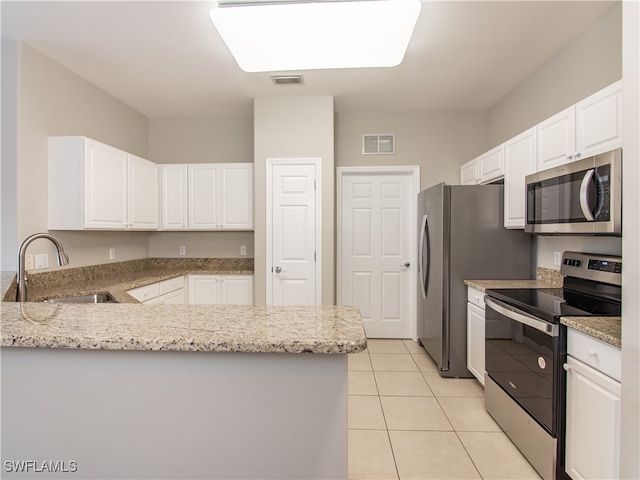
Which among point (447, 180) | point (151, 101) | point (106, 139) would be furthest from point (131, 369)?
point (447, 180)

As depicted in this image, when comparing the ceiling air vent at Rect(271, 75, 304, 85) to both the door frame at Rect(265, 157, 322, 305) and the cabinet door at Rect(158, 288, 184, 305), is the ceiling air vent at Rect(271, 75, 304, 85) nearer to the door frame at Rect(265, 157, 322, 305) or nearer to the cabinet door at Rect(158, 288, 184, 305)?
the door frame at Rect(265, 157, 322, 305)

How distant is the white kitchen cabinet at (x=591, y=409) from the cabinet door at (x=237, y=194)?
3150 mm

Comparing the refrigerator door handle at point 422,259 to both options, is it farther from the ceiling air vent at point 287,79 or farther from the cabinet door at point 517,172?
the ceiling air vent at point 287,79

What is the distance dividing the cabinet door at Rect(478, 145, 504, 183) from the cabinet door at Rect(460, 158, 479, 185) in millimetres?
106

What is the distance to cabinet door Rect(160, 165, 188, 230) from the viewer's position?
3941 mm

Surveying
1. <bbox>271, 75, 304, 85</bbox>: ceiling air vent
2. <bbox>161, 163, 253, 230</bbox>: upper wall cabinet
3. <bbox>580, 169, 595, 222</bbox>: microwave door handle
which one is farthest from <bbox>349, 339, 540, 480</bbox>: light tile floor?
<bbox>271, 75, 304, 85</bbox>: ceiling air vent

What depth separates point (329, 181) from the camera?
353 centimetres

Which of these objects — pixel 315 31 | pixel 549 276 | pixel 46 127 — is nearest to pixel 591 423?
pixel 549 276

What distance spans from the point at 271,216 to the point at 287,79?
1.35 metres

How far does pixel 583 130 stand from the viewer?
1.97 m

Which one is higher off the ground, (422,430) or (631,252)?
(631,252)

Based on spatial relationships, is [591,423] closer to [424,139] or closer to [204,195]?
[424,139]


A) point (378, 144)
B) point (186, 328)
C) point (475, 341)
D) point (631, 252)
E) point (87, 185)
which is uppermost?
point (378, 144)

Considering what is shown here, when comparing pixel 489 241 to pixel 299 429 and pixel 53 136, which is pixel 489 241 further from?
pixel 53 136
